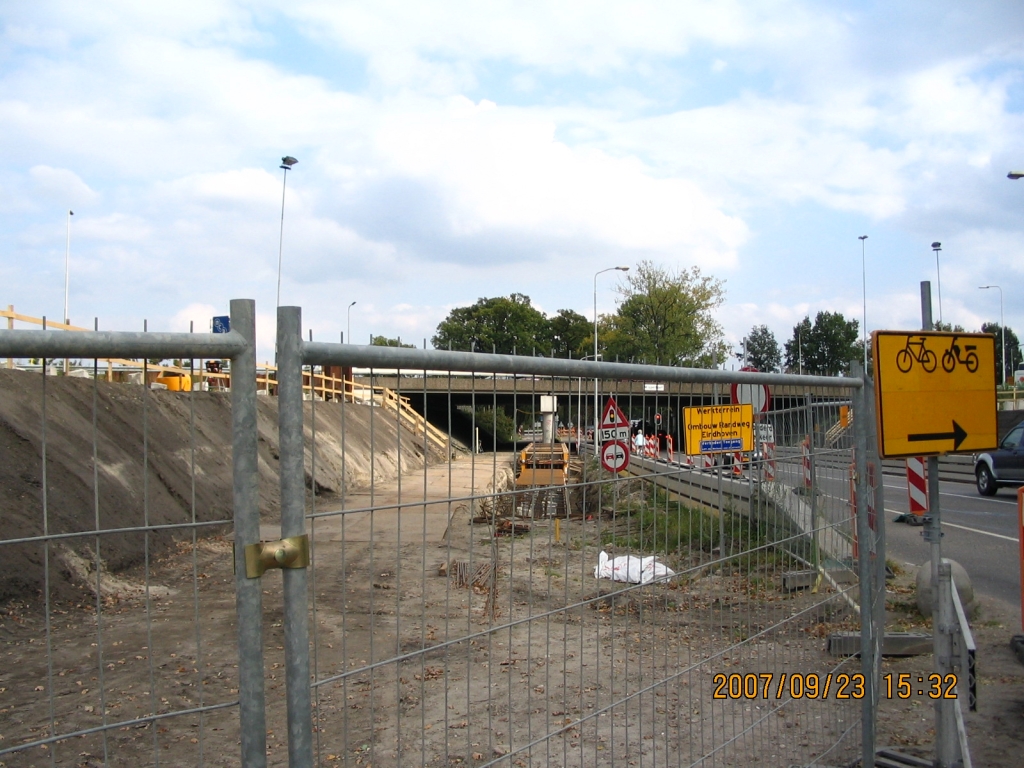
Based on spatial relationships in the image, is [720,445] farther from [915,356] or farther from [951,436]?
[951,436]

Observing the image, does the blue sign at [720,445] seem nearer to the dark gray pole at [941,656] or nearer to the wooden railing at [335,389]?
the wooden railing at [335,389]

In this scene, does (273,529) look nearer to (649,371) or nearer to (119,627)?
(649,371)

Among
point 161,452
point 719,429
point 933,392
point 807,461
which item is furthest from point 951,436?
point 161,452

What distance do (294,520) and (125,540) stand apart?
→ 53.5 inches

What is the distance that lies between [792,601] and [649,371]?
62.4 inches

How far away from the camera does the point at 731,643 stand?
3.44 meters

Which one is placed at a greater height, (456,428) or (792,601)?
(456,428)

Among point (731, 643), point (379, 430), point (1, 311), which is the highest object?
point (1, 311)

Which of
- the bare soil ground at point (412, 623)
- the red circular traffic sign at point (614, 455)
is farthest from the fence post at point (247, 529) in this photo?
the red circular traffic sign at point (614, 455)

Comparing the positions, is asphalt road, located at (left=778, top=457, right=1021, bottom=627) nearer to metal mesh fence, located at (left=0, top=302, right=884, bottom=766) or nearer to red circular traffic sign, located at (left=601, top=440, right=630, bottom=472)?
metal mesh fence, located at (left=0, top=302, right=884, bottom=766)

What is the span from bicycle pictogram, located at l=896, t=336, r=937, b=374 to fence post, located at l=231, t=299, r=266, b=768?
3410 mm

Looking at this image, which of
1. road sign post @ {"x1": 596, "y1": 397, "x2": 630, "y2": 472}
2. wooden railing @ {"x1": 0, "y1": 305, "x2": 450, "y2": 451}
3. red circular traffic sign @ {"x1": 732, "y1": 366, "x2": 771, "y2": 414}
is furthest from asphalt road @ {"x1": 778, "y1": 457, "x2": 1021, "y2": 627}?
wooden railing @ {"x1": 0, "y1": 305, "x2": 450, "y2": 451}

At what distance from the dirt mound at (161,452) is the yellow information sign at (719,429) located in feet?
4.37

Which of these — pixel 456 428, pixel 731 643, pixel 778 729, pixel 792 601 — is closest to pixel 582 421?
pixel 456 428
